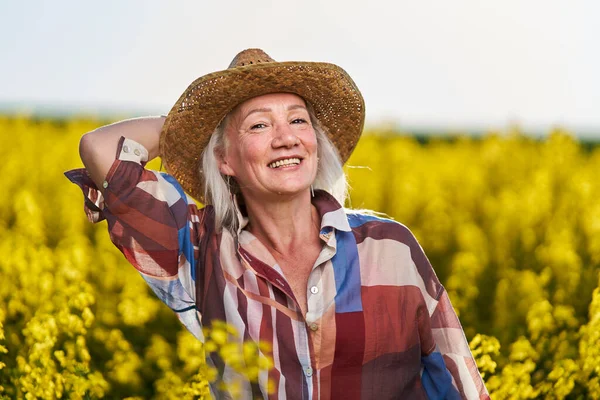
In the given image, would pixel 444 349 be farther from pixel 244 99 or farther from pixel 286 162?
pixel 244 99

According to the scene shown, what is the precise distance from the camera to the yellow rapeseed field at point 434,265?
2.77 meters

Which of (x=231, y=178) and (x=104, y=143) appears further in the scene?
(x=231, y=178)

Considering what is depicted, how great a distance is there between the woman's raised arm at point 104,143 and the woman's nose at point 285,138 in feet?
1.25

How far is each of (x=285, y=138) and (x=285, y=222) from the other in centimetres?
26

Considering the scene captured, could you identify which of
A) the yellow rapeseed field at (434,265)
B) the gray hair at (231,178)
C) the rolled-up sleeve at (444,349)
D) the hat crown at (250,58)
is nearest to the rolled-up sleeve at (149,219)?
the gray hair at (231,178)

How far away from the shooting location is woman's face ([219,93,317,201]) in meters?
2.13

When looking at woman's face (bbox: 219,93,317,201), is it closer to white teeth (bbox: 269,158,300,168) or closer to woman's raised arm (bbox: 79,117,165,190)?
white teeth (bbox: 269,158,300,168)

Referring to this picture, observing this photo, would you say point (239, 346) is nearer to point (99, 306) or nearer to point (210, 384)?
point (210, 384)

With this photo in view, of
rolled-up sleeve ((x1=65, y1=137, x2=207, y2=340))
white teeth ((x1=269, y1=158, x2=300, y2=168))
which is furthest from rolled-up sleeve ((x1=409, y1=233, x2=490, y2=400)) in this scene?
rolled-up sleeve ((x1=65, y1=137, x2=207, y2=340))

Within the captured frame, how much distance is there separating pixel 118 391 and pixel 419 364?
5.87 ft

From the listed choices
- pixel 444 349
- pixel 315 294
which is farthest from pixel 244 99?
pixel 444 349

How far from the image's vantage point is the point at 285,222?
7.43 feet

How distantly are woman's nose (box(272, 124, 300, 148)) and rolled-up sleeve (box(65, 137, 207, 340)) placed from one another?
0.30 metres

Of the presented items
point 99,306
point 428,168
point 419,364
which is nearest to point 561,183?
point 428,168
